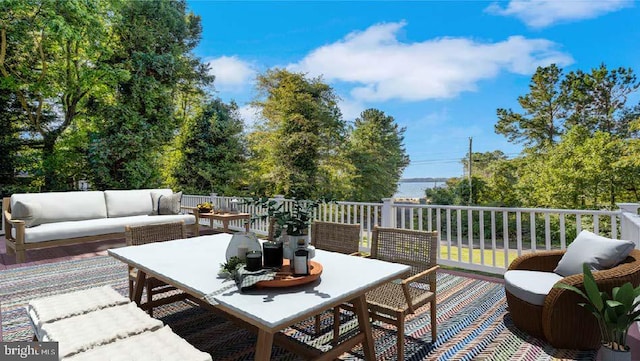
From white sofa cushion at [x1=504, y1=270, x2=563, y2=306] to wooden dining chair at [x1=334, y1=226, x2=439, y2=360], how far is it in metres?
0.68

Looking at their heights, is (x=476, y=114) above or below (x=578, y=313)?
above

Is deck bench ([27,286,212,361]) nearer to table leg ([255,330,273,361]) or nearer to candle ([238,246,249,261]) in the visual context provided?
table leg ([255,330,273,361])

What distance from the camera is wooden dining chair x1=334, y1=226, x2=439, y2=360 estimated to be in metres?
1.96

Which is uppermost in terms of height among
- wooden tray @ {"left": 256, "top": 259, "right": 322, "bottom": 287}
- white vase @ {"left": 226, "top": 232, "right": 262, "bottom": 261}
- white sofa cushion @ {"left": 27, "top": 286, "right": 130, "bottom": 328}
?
white vase @ {"left": 226, "top": 232, "right": 262, "bottom": 261}

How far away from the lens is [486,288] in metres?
3.60

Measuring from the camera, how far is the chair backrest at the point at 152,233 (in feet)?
9.02

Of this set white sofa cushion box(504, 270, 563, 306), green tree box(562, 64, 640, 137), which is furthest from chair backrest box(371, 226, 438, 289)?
green tree box(562, 64, 640, 137)

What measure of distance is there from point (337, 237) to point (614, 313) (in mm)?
1773

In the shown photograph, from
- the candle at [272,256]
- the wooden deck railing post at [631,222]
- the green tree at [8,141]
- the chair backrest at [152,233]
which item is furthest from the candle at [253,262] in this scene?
the green tree at [8,141]

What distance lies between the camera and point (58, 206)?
5.41m

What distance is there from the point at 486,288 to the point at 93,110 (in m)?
12.0

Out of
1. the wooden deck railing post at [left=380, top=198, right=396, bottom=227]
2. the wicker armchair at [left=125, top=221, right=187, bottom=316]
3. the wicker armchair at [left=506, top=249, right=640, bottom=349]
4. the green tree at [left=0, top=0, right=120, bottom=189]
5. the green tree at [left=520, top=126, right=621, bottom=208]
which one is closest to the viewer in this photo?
the wicker armchair at [left=506, top=249, right=640, bottom=349]

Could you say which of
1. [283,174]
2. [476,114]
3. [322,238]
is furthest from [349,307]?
[476,114]

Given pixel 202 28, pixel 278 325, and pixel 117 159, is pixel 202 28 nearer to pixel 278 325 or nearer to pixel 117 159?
pixel 117 159
